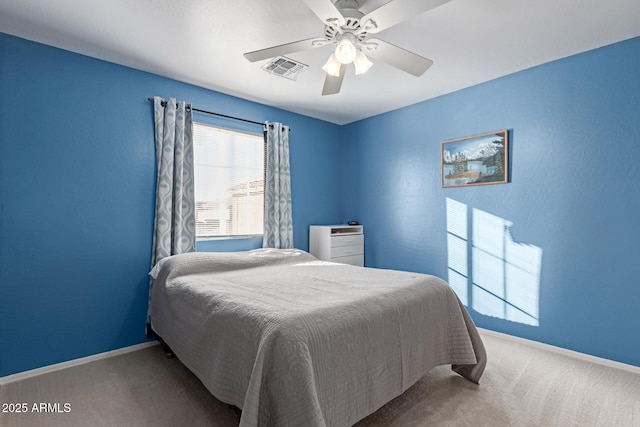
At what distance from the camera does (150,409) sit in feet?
6.31

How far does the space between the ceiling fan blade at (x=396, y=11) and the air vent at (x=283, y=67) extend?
3.45 feet

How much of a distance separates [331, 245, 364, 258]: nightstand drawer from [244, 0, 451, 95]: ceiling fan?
2.19 m

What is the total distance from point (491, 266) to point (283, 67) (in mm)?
2725

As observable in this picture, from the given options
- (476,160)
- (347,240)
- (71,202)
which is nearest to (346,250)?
(347,240)

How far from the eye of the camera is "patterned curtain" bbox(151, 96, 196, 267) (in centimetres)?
289

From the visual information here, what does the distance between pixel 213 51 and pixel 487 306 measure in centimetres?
344

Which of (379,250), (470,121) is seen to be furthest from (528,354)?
(470,121)

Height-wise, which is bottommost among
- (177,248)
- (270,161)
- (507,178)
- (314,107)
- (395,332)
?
(395,332)

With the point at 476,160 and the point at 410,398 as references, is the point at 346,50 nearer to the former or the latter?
the point at 476,160

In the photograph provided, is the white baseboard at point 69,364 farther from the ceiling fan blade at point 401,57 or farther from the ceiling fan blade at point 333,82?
the ceiling fan blade at point 401,57

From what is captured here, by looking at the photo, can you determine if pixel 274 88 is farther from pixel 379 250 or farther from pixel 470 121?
pixel 379 250

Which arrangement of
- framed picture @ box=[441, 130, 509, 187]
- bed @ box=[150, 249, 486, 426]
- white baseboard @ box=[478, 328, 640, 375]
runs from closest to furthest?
1. bed @ box=[150, 249, 486, 426]
2. white baseboard @ box=[478, 328, 640, 375]
3. framed picture @ box=[441, 130, 509, 187]

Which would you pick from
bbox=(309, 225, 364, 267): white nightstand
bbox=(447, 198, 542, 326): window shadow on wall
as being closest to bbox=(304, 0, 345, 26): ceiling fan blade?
bbox=(447, 198, 542, 326): window shadow on wall

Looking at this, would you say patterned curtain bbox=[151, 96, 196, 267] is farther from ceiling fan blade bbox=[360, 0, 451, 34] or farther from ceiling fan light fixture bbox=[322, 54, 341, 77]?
ceiling fan blade bbox=[360, 0, 451, 34]
